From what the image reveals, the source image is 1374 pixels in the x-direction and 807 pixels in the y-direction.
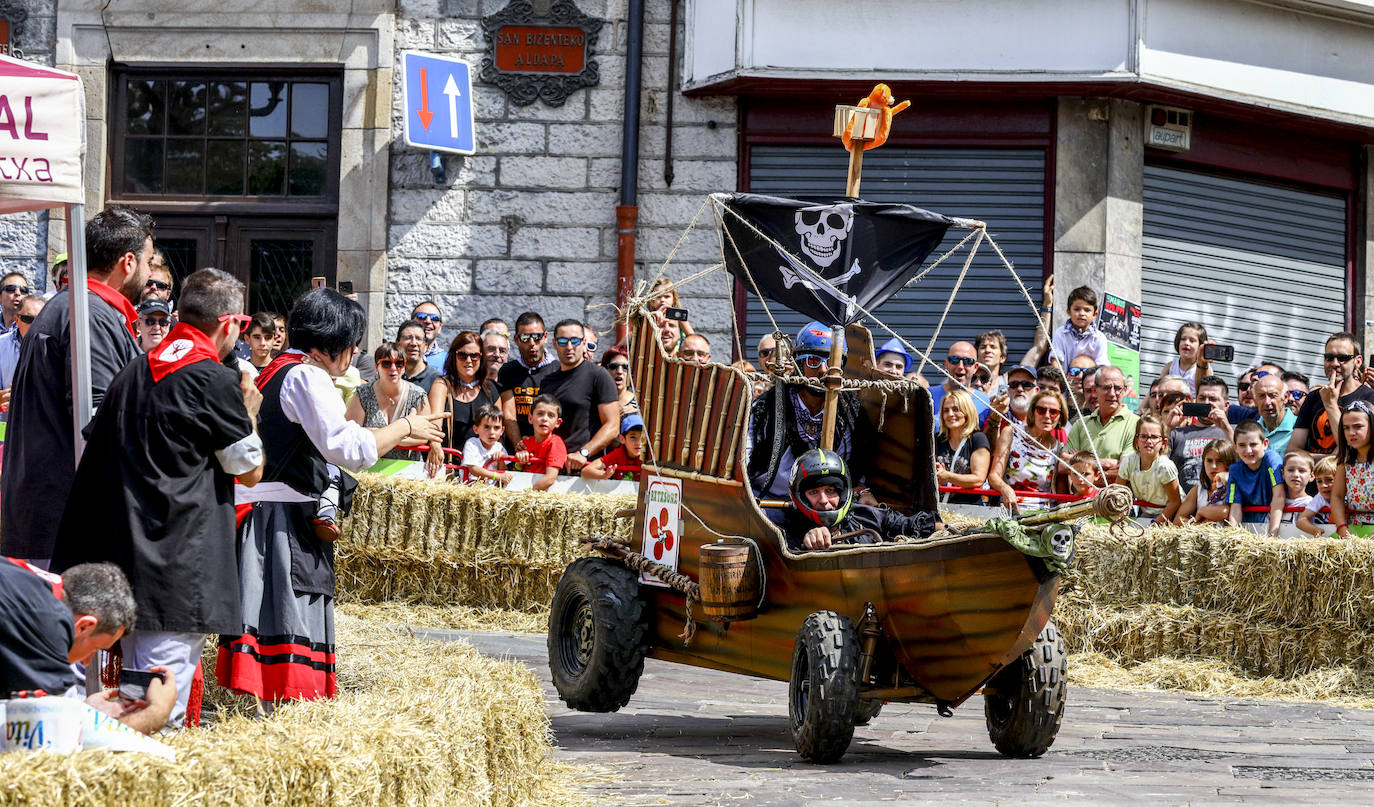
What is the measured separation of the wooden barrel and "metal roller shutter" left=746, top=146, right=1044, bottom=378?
9.37 m

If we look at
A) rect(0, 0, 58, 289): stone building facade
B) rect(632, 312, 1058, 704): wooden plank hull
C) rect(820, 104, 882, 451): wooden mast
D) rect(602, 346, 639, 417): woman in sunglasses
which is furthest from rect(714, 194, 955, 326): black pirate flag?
rect(0, 0, 58, 289): stone building facade

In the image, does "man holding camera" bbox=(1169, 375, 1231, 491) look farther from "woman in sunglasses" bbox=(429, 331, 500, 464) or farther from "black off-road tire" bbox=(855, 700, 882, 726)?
"woman in sunglasses" bbox=(429, 331, 500, 464)

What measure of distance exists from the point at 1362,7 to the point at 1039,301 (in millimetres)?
4589

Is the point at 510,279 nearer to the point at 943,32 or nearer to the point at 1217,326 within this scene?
the point at 943,32

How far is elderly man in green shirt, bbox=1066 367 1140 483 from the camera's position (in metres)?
13.5

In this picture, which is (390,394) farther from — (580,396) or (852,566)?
(852,566)

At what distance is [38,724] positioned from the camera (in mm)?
4816

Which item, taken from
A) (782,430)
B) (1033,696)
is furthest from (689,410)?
(1033,696)

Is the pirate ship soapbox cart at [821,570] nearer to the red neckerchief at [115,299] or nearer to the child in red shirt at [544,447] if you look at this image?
the red neckerchief at [115,299]

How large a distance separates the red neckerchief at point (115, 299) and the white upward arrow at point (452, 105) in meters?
11.1

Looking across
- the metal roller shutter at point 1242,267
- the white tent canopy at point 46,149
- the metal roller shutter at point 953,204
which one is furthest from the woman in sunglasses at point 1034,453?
the white tent canopy at point 46,149

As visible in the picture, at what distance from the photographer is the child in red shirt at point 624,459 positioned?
14203mm

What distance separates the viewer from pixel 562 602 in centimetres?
1025

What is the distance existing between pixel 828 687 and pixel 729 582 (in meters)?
1.01
